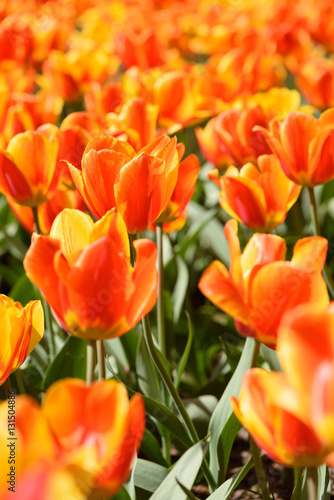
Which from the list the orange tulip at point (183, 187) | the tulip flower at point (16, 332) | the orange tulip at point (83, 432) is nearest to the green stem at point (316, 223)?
the orange tulip at point (183, 187)

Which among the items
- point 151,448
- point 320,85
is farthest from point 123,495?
point 320,85

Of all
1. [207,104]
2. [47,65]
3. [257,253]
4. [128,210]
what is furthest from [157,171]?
[47,65]

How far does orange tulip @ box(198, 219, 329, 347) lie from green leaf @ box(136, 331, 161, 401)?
1.26 ft

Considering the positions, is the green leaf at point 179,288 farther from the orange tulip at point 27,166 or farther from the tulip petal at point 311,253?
the tulip petal at point 311,253

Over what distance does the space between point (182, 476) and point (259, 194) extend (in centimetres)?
44

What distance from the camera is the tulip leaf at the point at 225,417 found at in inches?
34.5

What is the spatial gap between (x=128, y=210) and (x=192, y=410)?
1.57 ft

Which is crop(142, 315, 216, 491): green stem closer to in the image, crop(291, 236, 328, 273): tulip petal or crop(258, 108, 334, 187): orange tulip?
crop(291, 236, 328, 273): tulip petal

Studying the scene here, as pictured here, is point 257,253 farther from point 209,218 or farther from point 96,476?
point 209,218

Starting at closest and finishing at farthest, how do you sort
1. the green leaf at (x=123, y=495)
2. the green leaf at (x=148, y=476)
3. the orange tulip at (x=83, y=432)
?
the orange tulip at (x=83, y=432) < the green leaf at (x=123, y=495) < the green leaf at (x=148, y=476)

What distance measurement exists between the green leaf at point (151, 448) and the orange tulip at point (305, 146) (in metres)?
0.47

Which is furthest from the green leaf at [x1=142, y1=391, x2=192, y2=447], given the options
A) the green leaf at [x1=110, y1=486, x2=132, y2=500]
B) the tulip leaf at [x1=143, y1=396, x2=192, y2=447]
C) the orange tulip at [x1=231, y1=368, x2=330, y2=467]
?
the orange tulip at [x1=231, y1=368, x2=330, y2=467]

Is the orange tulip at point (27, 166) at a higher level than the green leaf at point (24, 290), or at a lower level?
higher

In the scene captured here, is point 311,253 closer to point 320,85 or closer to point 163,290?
point 163,290
